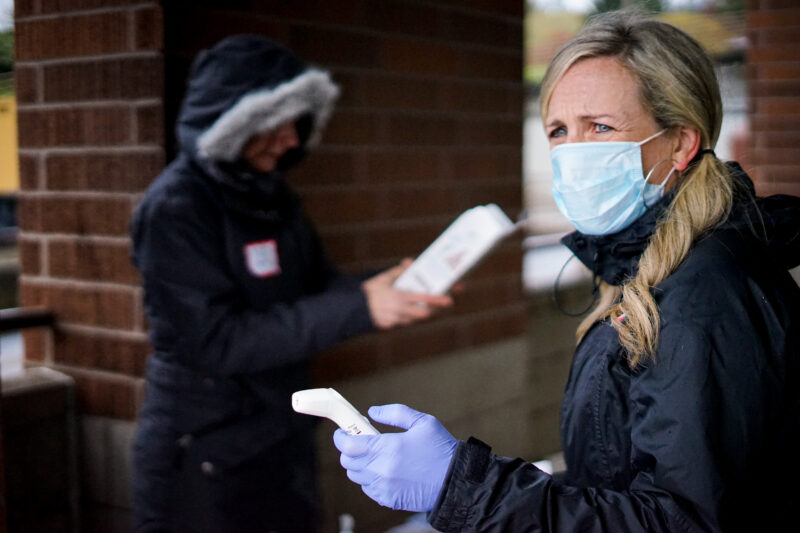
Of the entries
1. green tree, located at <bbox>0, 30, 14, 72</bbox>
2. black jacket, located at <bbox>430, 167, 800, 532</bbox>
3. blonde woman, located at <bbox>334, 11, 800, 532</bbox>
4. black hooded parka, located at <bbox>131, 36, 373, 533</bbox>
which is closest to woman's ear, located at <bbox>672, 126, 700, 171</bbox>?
blonde woman, located at <bbox>334, 11, 800, 532</bbox>

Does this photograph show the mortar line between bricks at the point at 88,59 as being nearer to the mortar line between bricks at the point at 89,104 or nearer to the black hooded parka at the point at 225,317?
the mortar line between bricks at the point at 89,104

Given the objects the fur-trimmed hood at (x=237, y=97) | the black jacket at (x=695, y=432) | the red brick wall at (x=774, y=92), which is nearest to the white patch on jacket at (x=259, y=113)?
the fur-trimmed hood at (x=237, y=97)

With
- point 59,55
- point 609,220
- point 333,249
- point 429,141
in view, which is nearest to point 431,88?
point 429,141

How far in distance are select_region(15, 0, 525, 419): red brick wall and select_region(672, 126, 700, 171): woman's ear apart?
66.4 inches

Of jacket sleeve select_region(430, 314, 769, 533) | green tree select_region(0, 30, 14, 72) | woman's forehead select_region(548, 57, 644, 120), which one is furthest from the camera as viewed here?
green tree select_region(0, 30, 14, 72)

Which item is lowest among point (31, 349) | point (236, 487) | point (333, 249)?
point (236, 487)

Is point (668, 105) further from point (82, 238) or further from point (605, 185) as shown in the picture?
point (82, 238)

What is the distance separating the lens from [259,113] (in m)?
2.34

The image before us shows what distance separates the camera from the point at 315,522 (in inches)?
99.8

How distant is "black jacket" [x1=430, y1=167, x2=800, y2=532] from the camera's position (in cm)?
118

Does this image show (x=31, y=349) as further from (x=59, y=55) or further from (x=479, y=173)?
(x=479, y=173)

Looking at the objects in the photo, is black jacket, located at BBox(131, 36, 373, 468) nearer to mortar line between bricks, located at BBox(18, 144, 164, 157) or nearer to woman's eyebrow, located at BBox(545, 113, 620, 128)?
mortar line between bricks, located at BBox(18, 144, 164, 157)

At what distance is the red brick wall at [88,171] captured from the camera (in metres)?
2.71

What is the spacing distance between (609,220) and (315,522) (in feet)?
4.60
